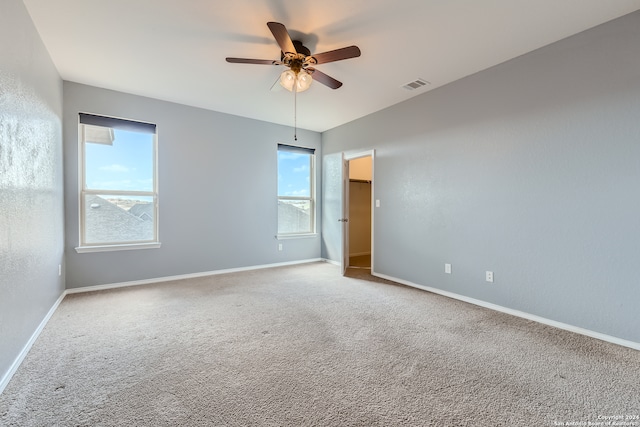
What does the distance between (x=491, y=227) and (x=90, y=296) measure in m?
4.85

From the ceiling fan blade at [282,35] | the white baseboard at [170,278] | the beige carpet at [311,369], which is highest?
the ceiling fan blade at [282,35]

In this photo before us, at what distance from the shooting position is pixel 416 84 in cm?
339

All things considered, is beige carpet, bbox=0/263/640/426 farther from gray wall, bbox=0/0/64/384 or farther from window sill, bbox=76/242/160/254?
window sill, bbox=76/242/160/254

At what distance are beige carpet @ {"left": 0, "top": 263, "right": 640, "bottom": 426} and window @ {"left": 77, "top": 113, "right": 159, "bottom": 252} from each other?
41.5 inches

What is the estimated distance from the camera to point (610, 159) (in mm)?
2240

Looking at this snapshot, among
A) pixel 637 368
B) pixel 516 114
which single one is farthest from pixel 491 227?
pixel 637 368

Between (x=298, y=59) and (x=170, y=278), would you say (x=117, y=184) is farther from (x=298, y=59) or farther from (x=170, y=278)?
(x=298, y=59)

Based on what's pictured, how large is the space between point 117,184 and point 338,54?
3.45 metres

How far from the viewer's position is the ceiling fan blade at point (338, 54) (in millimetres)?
2148

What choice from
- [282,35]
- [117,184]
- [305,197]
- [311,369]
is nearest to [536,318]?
[311,369]

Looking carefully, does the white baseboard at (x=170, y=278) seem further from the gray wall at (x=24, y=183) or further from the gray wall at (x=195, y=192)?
the gray wall at (x=24, y=183)

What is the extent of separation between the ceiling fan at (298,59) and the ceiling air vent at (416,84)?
1.17m

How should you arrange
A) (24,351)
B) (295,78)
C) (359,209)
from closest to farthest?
(24,351) → (295,78) → (359,209)

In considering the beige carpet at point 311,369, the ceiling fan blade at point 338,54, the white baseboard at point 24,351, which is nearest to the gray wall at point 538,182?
the beige carpet at point 311,369
